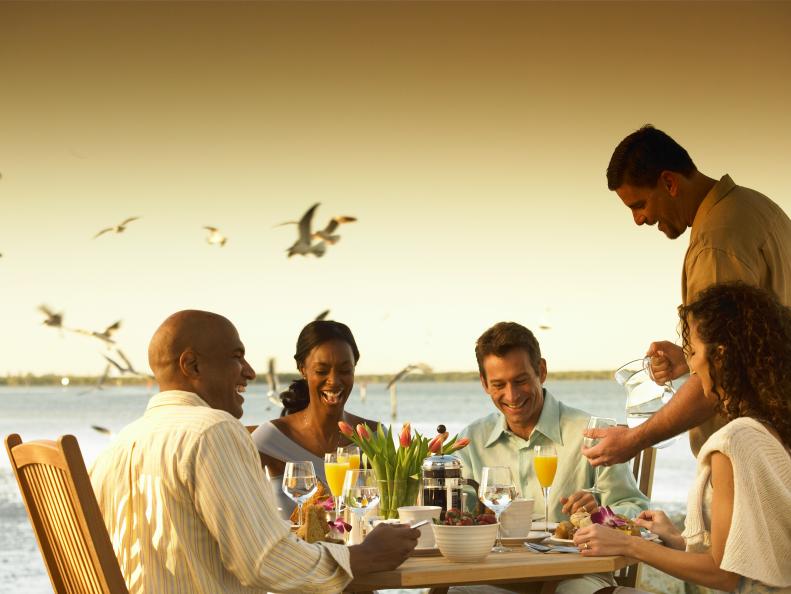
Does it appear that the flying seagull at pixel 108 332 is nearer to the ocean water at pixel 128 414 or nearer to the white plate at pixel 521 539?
the ocean water at pixel 128 414

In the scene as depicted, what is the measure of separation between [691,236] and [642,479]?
0.93 m

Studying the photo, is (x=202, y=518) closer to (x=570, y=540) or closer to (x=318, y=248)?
(x=570, y=540)

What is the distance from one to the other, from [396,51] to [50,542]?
6.57 metres

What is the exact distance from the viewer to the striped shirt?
6.70 ft

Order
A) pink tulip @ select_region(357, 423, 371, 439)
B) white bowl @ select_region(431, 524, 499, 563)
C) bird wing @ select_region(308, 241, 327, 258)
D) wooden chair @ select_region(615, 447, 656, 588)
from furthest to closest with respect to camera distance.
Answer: bird wing @ select_region(308, 241, 327, 258)
wooden chair @ select_region(615, 447, 656, 588)
pink tulip @ select_region(357, 423, 371, 439)
white bowl @ select_region(431, 524, 499, 563)

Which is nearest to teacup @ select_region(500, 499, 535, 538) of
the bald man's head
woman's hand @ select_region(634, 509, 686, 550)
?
woman's hand @ select_region(634, 509, 686, 550)

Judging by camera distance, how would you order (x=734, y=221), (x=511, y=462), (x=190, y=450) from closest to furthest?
(x=190, y=450), (x=734, y=221), (x=511, y=462)

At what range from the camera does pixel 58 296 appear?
463 inches

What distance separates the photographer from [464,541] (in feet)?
7.53

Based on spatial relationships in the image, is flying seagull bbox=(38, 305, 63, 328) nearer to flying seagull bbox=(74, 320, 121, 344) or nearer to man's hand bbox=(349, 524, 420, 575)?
flying seagull bbox=(74, 320, 121, 344)

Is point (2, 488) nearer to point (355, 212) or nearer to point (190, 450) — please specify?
point (355, 212)

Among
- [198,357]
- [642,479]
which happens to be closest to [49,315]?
[642,479]

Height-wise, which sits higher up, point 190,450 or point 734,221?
point 734,221

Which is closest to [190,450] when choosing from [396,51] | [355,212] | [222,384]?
[222,384]
